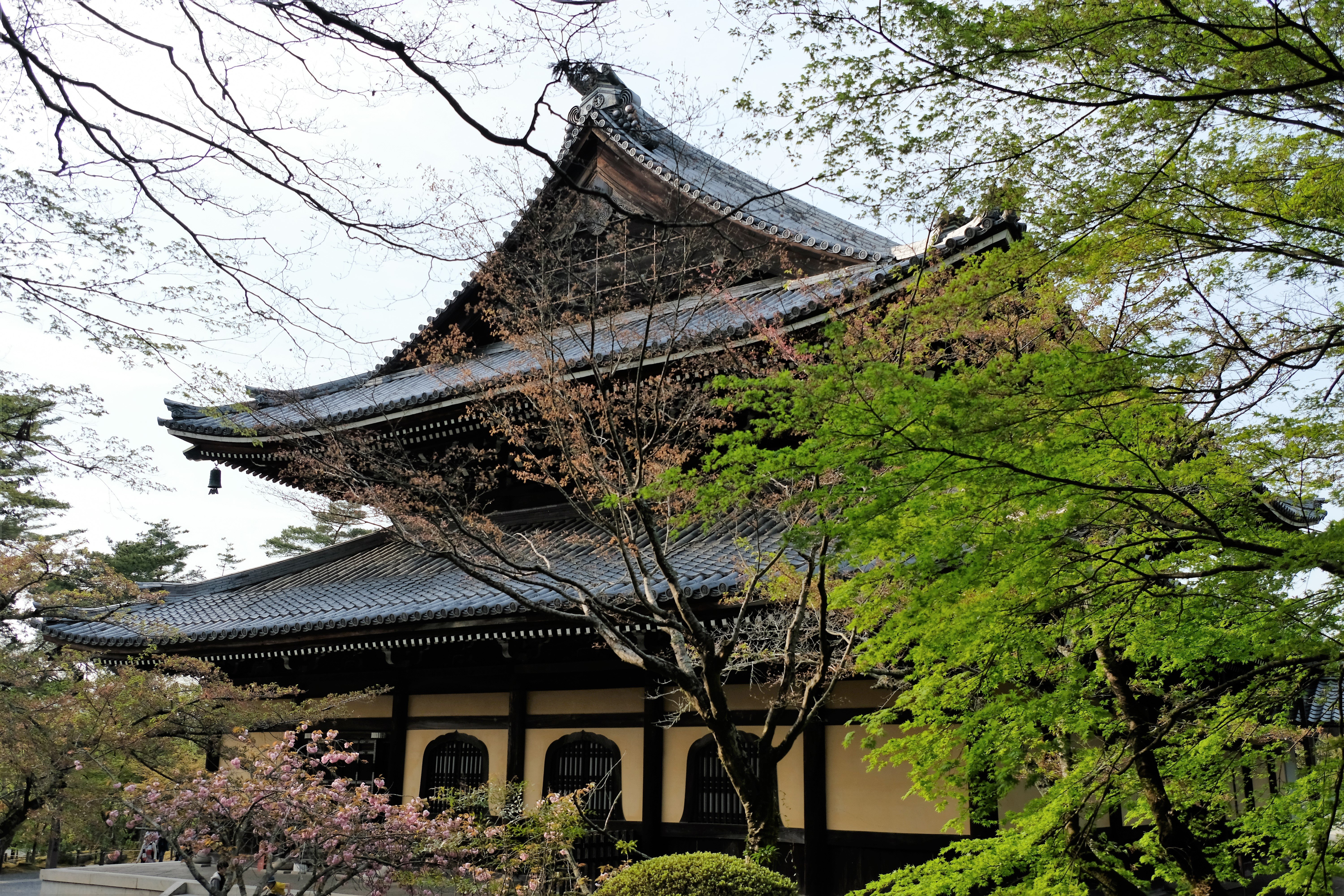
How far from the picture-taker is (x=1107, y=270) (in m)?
3.59

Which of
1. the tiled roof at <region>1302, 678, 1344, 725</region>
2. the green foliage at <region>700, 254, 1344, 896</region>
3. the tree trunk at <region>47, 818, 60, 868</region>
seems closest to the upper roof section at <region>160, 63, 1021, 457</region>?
the green foliage at <region>700, 254, 1344, 896</region>

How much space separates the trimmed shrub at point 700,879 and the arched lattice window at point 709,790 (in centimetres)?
235

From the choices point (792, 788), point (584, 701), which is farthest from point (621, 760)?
point (792, 788)

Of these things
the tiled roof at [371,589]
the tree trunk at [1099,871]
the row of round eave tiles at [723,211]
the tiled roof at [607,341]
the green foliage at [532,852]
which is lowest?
the green foliage at [532,852]

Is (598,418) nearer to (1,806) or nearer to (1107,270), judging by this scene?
(1107,270)

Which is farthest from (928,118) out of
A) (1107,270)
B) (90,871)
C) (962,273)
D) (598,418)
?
(90,871)

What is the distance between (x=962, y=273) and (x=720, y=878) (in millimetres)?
3850

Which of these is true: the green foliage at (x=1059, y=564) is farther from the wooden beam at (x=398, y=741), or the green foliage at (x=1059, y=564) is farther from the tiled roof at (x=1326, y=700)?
the wooden beam at (x=398, y=741)

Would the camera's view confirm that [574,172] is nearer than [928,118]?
No

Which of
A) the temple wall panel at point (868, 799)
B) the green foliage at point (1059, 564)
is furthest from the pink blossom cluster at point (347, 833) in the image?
the green foliage at point (1059, 564)

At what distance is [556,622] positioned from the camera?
323 inches

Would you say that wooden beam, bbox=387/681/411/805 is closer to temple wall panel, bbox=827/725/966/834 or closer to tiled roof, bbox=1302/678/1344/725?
temple wall panel, bbox=827/725/966/834

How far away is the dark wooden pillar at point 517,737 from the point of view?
9.56 metres

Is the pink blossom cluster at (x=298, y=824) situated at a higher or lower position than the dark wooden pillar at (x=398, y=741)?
lower
